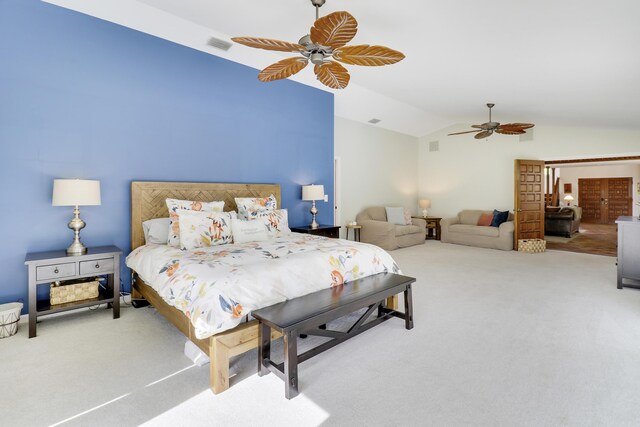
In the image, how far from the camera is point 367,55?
2.74 metres

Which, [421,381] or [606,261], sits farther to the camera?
[606,261]

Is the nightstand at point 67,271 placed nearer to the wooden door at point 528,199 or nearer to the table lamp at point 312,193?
the table lamp at point 312,193

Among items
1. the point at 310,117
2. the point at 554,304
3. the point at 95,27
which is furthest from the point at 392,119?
the point at 95,27

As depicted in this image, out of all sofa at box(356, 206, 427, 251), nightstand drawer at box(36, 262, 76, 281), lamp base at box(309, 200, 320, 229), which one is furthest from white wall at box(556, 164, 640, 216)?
nightstand drawer at box(36, 262, 76, 281)

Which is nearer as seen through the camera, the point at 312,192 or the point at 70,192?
the point at 70,192

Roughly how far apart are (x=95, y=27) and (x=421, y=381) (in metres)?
4.54

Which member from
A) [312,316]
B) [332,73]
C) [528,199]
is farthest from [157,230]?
[528,199]

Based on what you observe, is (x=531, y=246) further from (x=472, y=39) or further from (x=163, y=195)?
(x=163, y=195)

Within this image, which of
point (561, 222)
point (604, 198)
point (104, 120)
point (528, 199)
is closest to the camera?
point (104, 120)

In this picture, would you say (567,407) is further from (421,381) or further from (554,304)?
(554,304)

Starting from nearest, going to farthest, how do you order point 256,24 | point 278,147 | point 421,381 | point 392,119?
point 421,381, point 256,24, point 278,147, point 392,119

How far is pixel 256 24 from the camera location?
12.1ft

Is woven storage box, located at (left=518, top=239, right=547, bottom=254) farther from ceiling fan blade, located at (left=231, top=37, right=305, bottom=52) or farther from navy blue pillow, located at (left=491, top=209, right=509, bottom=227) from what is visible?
ceiling fan blade, located at (left=231, top=37, right=305, bottom=52)

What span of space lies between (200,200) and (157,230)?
758 mm
